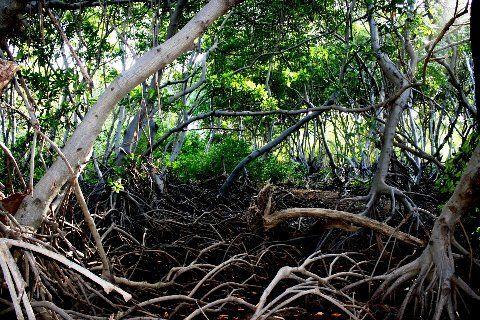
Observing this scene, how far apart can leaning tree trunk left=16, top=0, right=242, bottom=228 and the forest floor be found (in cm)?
25

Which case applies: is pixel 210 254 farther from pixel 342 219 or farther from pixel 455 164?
→ pixel 455 164

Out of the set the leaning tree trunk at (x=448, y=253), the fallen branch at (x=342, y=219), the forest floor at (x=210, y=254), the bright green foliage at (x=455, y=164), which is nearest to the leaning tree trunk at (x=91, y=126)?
the forest floor at (x=210, y=254)

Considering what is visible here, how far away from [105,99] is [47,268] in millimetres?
863

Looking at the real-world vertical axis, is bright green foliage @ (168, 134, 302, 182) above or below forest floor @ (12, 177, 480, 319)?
above

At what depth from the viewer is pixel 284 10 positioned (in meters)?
5.77

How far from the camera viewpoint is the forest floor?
103 inches

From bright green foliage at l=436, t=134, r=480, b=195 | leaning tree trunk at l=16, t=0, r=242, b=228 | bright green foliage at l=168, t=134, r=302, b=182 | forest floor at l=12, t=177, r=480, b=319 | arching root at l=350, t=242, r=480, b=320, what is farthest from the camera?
bright green foliage at l=168, t=134, r=302, b=182

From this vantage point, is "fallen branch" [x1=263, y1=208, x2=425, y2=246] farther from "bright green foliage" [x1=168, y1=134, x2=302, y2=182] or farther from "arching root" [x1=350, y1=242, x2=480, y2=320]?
"bright green foliage" [x1=168, y1=134, x2=302, y2=182]

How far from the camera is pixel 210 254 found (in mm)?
3814

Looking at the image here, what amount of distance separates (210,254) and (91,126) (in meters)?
2.06

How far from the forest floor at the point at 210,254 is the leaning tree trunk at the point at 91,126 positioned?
0.25 m

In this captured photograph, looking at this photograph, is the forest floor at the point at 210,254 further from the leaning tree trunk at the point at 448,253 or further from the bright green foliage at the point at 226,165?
the bright green foliage at the point at 226,165

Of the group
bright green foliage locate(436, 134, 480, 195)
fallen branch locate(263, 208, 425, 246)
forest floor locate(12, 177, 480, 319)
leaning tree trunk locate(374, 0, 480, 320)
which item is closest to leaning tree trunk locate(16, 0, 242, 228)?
forest floor locate(12, 177, 480, 319)

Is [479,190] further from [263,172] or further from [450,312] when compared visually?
A: [263,172]
